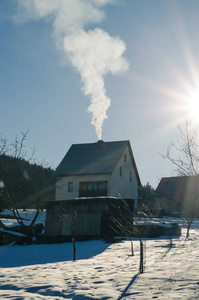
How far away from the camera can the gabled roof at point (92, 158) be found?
120ft

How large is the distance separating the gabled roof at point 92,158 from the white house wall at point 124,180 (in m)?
0.92

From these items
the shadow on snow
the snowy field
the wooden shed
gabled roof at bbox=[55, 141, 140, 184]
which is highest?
gabled roof at bbox=[55, 141, 140, 184]

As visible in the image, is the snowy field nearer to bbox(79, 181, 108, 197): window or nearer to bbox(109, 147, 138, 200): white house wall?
bbox(79, 181, 108, 197): window

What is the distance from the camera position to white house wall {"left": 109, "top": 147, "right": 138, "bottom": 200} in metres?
36.3

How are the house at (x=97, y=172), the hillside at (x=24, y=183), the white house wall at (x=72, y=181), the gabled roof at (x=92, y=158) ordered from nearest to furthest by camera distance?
the hillside at (x=24, y=183) < the house at (x=97, y=172) < the white house wall at (x=72, y=181) < the gabled roof at (x=92, y=158)

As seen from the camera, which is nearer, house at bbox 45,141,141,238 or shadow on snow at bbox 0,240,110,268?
shadow on snow at bbox 0,240,110,268

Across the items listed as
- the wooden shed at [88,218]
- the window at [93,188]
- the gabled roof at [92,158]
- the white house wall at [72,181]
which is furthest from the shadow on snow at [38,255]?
the gabled roof at [92,158]

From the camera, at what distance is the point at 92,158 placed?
38.6 meters

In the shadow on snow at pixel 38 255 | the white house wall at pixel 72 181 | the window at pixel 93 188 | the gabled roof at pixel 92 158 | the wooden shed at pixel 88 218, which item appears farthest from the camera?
the gabled roof at pixel 92 158

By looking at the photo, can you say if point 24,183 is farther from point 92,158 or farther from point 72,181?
point 92,158

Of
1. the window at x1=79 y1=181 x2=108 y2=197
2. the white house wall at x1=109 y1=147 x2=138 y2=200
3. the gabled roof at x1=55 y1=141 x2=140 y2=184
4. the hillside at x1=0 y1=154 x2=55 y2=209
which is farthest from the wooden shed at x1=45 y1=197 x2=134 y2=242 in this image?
the gabled roof at x1=55 y1=141 x2=140 y2=184

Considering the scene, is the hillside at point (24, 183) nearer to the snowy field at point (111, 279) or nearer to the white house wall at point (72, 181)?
the white house wall at point (72, 181)

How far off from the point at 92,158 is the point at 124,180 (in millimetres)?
4936

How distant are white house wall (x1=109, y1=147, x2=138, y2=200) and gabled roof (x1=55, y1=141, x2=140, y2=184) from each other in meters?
0.92
